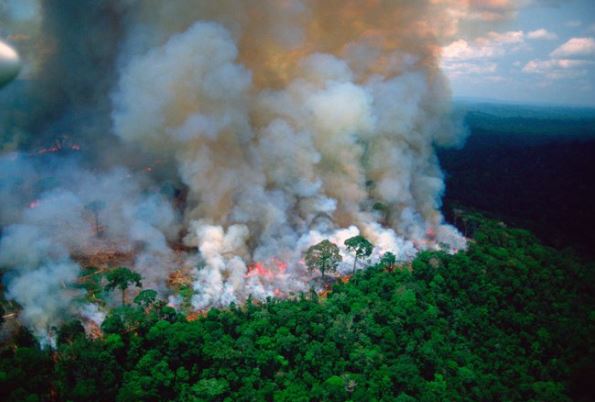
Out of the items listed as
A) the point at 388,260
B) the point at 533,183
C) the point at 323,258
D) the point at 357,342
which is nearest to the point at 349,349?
the point at 357,342

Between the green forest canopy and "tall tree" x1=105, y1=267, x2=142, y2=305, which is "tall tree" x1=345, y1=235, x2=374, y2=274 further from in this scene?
"tall tree" x1=105, y1=267, x2=142, y2=305

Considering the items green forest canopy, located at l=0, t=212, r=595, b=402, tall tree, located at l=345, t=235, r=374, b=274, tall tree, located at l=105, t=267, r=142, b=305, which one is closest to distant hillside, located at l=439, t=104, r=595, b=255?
green forest canopy, located at l=0, t=212, r=595, b=402

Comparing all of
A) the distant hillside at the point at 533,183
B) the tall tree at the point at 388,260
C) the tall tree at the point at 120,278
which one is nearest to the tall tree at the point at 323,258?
the tall tree at the point at 388,260

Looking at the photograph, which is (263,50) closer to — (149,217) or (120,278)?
(149,217)

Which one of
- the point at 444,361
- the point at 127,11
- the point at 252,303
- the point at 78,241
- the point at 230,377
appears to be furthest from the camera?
the point at 127,11

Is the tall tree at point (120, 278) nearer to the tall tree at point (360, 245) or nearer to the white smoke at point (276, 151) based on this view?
the white smoke at point (276, 151)

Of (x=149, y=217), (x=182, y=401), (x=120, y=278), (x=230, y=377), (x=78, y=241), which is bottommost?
(x=182, y=401)

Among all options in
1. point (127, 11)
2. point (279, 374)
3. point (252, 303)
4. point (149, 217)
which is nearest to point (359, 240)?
point (252, 303)

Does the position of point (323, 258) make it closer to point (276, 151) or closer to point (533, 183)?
point (276, 151)
